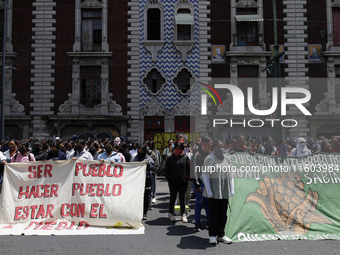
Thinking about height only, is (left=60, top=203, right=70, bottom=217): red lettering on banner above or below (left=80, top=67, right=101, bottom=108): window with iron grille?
below

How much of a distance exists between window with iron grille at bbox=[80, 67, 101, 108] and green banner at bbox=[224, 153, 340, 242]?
54.0 ft

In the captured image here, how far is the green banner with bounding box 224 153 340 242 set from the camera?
19.8 ft

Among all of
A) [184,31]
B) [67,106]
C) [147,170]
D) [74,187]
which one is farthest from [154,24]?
[74,187]

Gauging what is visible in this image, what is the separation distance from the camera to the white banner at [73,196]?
680 centimetres

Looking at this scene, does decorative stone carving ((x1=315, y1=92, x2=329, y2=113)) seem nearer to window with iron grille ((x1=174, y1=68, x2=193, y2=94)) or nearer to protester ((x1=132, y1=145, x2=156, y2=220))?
window with iron grille ((x1=174, y1=68, x2=193, y2=94))

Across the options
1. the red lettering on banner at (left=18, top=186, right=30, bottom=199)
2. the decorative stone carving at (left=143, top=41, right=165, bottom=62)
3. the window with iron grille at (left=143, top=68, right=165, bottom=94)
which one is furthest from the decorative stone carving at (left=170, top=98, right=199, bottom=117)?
the red lettering on banner at (left=18, top=186, right=30, bottom=199)

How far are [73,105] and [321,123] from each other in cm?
1727

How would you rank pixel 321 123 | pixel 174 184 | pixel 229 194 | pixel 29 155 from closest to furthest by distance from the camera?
pixel 229 194 < pixel 174 184 < pixel 29 155 < pixel 321 123

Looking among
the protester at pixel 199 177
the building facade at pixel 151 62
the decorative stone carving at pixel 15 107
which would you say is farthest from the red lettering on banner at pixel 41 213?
the decorative stone carving at pixel 15 107

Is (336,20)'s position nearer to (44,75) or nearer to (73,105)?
(73,105)

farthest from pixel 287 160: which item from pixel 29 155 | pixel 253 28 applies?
pixel 253 28

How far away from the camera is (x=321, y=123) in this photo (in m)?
20.8

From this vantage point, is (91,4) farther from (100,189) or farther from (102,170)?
(100,189)

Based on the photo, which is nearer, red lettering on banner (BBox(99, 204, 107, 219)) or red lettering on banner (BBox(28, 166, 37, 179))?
red lettering on banner (BBox(99, 204, 107, 219))
